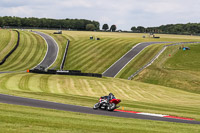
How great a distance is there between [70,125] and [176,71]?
5747 centimetres

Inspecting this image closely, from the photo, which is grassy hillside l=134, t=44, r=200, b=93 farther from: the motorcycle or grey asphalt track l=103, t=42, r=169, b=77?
the motorcycle

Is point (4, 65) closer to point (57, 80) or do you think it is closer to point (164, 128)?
point (57, 80)

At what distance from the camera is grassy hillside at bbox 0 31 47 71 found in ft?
282

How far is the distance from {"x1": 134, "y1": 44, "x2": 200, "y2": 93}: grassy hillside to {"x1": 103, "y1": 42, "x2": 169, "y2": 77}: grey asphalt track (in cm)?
811

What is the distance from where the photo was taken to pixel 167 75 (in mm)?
69375

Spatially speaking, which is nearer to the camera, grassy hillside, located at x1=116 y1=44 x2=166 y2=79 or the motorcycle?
the motorcycle

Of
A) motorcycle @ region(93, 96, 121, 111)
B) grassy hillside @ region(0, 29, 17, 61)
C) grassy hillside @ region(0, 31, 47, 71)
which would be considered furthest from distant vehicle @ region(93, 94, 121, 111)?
grassy hillside @ region(0, 29, 17, 61)

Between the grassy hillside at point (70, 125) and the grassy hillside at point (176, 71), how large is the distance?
41757 millimetres

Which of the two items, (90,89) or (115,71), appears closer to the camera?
(90,89)

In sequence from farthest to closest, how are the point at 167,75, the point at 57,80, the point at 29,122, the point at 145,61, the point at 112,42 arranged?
the point at 112,42
the point at 145,61
the point at 167,75
the point at 57,80
the point at 29,122

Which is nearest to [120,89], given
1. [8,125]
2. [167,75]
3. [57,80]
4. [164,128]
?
[57,80]

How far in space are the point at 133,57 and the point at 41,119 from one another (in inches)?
2820

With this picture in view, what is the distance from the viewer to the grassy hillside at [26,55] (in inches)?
3382

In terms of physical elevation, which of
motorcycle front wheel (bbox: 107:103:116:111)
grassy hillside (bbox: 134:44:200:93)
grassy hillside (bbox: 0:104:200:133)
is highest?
grassy hillside (bbox: 0:104:200:133)
